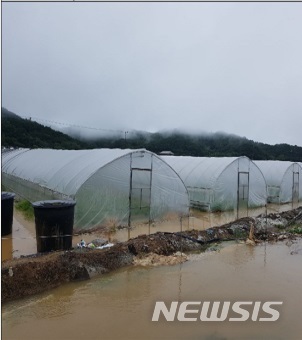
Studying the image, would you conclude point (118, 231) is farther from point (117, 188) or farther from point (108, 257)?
point (108, 257)

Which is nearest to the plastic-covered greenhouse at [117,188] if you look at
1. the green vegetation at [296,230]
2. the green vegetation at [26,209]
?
the green vegetation at [26,209]

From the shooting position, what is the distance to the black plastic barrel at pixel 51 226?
938 centimetres

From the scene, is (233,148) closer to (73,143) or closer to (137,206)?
(73,143)

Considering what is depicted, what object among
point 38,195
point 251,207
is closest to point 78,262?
point 38,195

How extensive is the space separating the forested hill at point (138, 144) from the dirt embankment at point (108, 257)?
1314 inches

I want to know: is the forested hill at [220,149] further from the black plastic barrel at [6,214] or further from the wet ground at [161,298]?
the wet ground at [161,298]

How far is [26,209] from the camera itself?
16297 mm

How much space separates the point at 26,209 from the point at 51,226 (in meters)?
7.59

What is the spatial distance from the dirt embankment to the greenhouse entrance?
2.54 m

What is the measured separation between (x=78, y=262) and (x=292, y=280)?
17.2ft

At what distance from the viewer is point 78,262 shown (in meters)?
8.39

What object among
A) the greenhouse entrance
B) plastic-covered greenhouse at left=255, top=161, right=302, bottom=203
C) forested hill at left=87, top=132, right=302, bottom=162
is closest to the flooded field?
the greenhouse entrance

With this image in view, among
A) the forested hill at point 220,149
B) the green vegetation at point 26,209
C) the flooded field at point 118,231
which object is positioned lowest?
the flooded field at point 118,231

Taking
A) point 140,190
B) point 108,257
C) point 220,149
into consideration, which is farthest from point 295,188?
point 220,149
